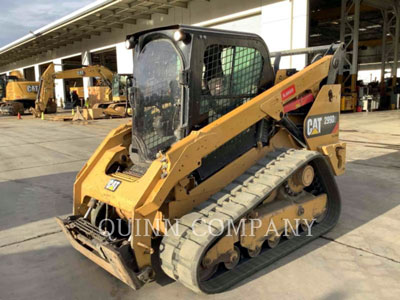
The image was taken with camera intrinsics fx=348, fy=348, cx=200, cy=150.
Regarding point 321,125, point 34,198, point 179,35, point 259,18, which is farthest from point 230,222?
point 259,18

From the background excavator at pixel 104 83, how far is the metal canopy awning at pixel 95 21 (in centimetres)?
360

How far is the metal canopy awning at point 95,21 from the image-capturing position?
65.4 ft

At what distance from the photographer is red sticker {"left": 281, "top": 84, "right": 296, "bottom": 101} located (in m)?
3.65

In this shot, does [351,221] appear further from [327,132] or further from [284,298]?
[284,298]

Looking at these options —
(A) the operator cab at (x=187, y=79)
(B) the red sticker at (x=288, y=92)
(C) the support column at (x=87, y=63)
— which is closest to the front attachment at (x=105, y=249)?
(A) the operator cab at (x=187, y=79)

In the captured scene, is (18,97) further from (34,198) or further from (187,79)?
(187,79)

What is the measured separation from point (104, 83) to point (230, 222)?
2321 cm

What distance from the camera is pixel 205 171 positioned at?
3.36 meters

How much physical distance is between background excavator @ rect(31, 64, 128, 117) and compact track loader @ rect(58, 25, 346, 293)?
1720 cm

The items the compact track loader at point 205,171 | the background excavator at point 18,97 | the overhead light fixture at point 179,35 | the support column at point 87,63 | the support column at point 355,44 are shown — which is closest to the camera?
the compact track loader at point 205,171

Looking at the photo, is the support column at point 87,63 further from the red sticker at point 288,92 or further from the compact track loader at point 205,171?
the red sticker at point 288,92

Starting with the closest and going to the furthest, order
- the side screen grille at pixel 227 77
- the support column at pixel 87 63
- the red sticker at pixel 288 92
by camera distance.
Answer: the side screen grille at pixel 227 77 → the red sticker at pixel 288 92 → the support column at pixel 87 63

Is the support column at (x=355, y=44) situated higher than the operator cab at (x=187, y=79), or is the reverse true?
the support column at (x=355, y=44)

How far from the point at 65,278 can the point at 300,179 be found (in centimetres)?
254
